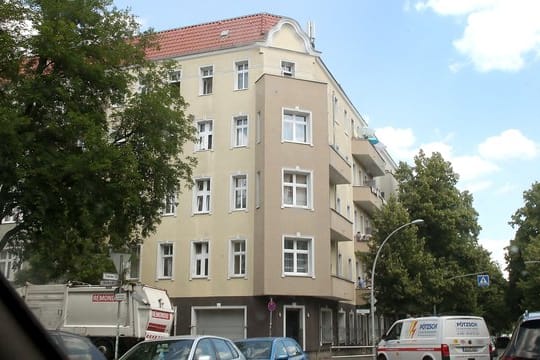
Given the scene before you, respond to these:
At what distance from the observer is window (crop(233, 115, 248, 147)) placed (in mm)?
35500

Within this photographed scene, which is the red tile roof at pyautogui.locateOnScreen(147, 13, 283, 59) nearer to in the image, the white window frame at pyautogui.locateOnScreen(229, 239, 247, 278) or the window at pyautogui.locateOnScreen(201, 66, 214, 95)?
the window at pyautogui.locateOnScreen(201, 66, 214, 95)

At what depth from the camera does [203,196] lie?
3588 centimetres

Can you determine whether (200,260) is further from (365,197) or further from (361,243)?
(365,197)

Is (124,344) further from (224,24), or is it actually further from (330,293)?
(224,24)

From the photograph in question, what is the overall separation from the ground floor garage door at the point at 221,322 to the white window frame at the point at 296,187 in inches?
248

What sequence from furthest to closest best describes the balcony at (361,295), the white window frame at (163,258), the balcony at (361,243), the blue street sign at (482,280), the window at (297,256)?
the balcony at (361,243), the balcony at (361,295), the blue street sign at (482,280), the white window frame at (163,258), the window at (297,256)

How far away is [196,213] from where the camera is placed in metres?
35.5

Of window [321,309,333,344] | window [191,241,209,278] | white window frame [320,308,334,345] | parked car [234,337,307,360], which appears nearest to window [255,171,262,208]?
window [191,241,209,278]

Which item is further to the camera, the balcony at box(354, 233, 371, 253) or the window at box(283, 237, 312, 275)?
the balcony at box(354, 233, 371, 253)

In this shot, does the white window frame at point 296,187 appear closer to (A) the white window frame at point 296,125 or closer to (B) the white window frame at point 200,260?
(A) the white window frame at point 296,125

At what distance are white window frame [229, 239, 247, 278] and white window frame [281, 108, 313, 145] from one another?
6.20 metres

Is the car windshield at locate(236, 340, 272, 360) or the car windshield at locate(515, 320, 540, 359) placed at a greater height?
the car windshield at locate(515, 320, 540, 359)

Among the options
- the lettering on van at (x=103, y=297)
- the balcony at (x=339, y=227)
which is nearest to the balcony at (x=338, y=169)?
the balcony at (x=339, y=227)

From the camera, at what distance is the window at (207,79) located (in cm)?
3722
